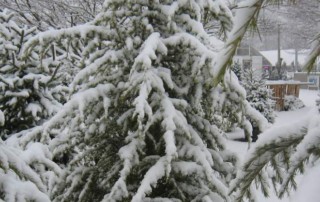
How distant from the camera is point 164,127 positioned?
3381 millimetres

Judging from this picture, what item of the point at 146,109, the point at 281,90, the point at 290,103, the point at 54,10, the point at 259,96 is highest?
the point at 54,10

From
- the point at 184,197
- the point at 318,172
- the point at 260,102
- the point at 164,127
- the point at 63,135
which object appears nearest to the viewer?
the point at 318,172

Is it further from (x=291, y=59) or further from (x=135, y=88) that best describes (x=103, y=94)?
(x=291, y=59)

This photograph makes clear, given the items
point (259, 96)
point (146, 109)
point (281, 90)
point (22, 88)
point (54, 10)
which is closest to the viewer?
point (146, 109)

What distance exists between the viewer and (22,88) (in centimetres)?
540

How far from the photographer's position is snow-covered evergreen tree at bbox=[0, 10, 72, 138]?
5.17m

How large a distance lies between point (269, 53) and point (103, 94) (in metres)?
64.5

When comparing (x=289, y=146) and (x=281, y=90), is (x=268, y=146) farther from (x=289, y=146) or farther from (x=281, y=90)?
(x=281, y=90)

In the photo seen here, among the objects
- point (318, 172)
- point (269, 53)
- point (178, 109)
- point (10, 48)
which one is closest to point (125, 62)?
point (178, 109)

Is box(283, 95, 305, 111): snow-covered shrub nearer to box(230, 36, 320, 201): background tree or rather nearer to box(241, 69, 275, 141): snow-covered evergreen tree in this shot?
box(241, 69, 275, 141): snow-covered evergreen tree

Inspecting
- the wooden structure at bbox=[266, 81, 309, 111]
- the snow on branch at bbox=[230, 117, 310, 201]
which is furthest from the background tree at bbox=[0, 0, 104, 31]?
the snow on branch at bbox=[230, 117, 310, 201]

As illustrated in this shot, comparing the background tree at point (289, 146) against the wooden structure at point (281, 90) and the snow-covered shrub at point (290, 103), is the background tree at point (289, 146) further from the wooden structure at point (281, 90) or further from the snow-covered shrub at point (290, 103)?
the snow-covered shrub at point (290, 103)

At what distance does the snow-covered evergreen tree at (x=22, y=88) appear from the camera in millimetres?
5168

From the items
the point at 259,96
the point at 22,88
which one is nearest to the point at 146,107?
the point at 22,88
